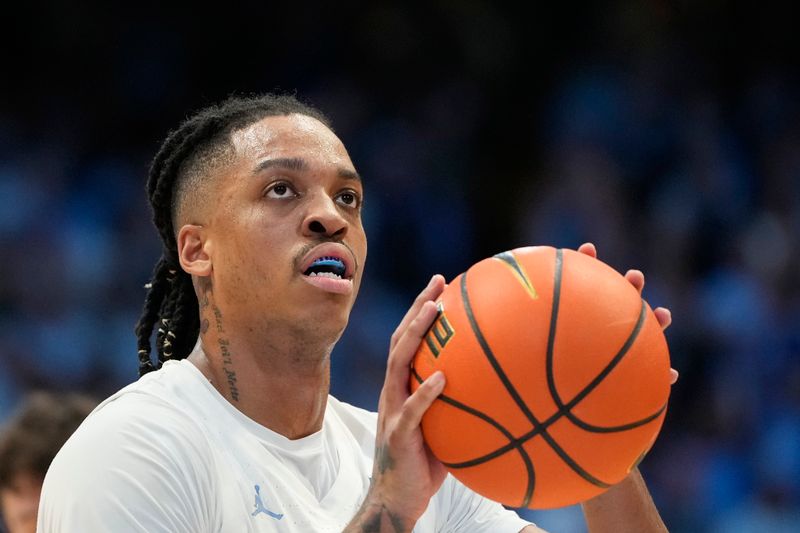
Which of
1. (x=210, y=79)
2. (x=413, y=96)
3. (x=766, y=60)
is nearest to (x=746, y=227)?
(x=766, y=60)

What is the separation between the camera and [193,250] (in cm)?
360

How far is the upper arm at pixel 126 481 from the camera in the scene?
9.21 ft

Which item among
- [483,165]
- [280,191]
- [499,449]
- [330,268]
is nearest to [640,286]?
[499,449]

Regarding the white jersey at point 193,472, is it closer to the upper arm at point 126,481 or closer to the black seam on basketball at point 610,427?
the upper arm at point 126,481

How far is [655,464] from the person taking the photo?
7758mm

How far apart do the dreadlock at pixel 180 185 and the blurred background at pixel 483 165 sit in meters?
3.84

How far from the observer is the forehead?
11.5 feet

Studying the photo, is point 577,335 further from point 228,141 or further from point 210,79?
point 210,79

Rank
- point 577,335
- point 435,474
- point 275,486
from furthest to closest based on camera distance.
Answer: point 275,486 < point 435,474 < point 577,335

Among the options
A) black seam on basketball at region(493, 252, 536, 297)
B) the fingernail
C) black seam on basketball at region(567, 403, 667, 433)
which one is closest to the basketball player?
the fingernail

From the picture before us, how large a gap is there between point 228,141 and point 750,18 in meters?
7.55

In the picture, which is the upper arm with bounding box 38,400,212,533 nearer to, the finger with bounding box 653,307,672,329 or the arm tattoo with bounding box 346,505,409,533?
the arm tattoo with bounding box 346,505,409,533

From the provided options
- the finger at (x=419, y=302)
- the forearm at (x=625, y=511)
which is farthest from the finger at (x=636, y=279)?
the forearm at (x=625, y=511)

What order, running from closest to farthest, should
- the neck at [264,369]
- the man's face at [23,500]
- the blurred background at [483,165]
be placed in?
the neck at [264,369] → the man's face at [23,500] → the blurred background at [483,165]
